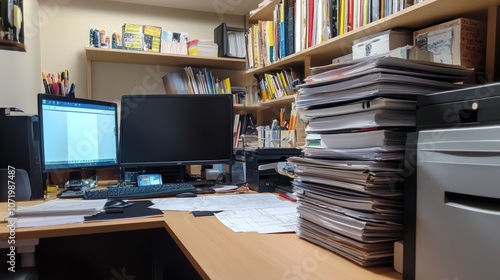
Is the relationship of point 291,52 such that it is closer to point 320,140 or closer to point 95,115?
point 95,115

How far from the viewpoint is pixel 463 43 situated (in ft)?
3.54

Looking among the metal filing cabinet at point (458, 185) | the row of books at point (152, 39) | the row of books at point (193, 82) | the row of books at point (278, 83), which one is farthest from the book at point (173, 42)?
the metal filing cabinet at point (458, 185)

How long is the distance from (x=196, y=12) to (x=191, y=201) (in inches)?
76.8

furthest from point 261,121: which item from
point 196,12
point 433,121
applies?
point 433,121

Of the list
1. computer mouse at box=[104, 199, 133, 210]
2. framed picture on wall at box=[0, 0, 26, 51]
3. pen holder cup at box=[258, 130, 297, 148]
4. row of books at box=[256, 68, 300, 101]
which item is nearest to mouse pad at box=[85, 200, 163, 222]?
computer mouse at box=[104, 199, 133, 210]

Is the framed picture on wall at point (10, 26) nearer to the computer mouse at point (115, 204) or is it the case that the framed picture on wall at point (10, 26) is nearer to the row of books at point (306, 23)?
the computer mouse at point (115, 204)

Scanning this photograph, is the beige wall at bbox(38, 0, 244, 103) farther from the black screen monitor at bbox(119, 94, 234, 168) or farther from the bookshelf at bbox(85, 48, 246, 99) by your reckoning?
the black screen monitor at bbox(119, 94, 234, 168)

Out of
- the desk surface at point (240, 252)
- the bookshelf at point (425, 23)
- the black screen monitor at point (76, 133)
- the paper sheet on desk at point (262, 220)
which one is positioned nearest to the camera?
the desk surface at point (240, 252)

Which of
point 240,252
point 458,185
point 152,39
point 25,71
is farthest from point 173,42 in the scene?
point 458,185

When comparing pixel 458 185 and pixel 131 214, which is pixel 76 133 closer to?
pixel 131 214

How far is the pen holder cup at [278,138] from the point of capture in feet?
6.44

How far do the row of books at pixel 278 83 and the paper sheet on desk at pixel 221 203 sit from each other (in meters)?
0.90

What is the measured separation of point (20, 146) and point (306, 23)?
1.49 metres

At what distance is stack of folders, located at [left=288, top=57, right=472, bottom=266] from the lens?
665 mm
